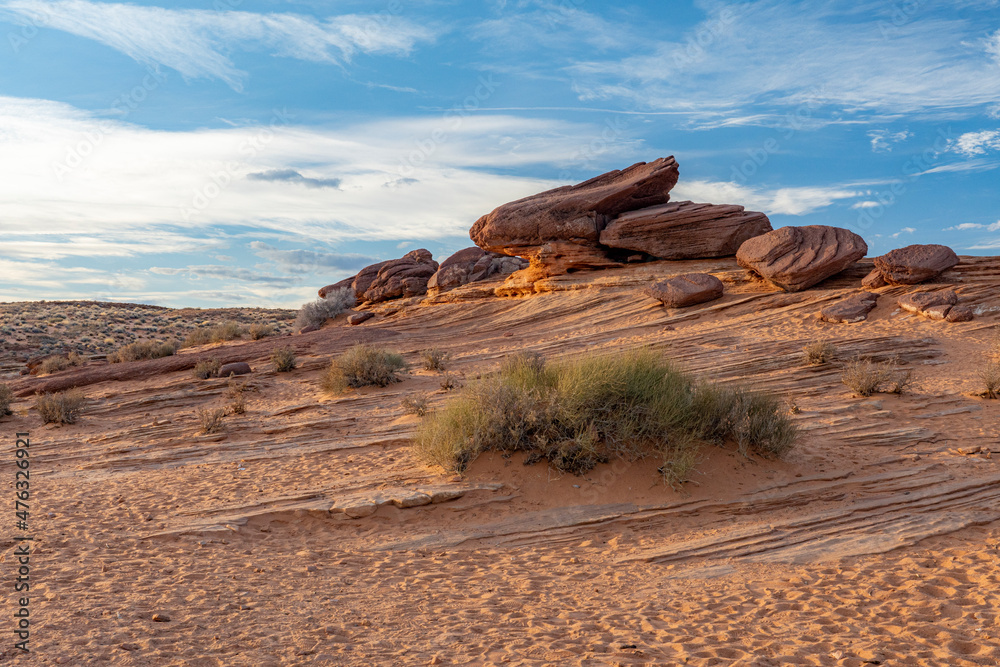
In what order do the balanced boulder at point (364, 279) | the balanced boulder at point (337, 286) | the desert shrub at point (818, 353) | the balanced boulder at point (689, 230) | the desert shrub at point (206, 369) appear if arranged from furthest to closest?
1. the balanced boulder at point (337, 286)
2. the balanced boulder at point (364, 279)
3. the balanced boulder at point (689, 230)
4. the desert shrub at point (206, 369)
5. the desert shrub at point (818, 353)

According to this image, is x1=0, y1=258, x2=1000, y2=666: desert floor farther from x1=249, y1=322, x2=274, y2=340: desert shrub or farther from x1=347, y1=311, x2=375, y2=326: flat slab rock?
x1=347, y1=311, x2=375, y2=326: flat slab rock

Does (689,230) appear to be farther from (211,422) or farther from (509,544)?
(509,544)

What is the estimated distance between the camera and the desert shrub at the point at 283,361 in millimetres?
19953

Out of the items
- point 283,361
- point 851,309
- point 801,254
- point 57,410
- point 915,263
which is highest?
point 801,254

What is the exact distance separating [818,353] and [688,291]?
259 inches

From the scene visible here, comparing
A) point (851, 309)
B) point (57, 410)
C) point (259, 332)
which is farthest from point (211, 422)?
point (259, 332)

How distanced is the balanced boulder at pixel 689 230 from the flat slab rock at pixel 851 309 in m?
5.83

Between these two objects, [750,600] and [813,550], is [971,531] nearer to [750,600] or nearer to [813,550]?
[813,550]

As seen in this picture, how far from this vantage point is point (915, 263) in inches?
798

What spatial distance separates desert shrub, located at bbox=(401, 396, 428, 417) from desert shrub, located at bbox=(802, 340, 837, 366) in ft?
30.8

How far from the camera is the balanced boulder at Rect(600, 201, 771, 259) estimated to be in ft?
81.7

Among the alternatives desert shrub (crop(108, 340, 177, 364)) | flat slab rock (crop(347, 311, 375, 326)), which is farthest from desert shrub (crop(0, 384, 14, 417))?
flat slab rock (crop(347, 311, 375, 326))

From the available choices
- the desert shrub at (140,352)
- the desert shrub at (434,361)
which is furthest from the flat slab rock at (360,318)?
the desert shrub at (434,361)

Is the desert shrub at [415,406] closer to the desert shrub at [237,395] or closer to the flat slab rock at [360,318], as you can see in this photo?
the desert shrub at [237,395]
